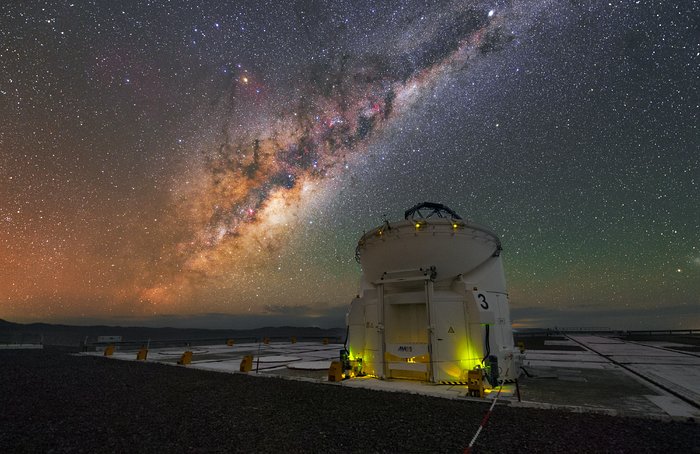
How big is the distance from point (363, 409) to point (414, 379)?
185 inches

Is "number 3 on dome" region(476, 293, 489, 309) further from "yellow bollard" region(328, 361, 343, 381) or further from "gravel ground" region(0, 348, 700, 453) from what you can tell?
"yellow bollard" region(328, 361, 343, 381)

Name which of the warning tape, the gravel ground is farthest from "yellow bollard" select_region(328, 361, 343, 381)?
the warning tape

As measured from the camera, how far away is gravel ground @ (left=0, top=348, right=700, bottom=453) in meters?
6.40

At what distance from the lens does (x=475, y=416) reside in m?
8.48

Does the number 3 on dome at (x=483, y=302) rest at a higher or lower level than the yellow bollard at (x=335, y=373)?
higher

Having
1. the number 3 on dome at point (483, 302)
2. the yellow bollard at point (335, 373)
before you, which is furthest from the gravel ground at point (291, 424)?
the number 3 on dome at point (483, 302)

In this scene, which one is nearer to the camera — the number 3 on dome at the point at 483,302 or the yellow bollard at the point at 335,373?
the number 3 on dome at the point at 483,302

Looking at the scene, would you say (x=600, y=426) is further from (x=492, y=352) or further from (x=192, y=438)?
(x=192, y=438)

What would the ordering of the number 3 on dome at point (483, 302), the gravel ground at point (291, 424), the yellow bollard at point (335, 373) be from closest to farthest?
1. the gravel ground at point (291, 424)
2. the number 3 on dome at point (483, 302)
3. the yellow bollard at point (335, 373)

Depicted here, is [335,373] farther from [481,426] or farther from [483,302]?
[481,426]

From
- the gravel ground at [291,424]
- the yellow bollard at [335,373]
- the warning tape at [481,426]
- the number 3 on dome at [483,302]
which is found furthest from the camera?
the yellow bollard at [335,373]

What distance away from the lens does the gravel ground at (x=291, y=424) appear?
6.40 metres

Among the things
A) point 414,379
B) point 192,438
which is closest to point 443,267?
point 414,379

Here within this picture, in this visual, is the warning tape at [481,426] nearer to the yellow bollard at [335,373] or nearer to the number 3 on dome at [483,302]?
the number 3 on dome at [483,302]
